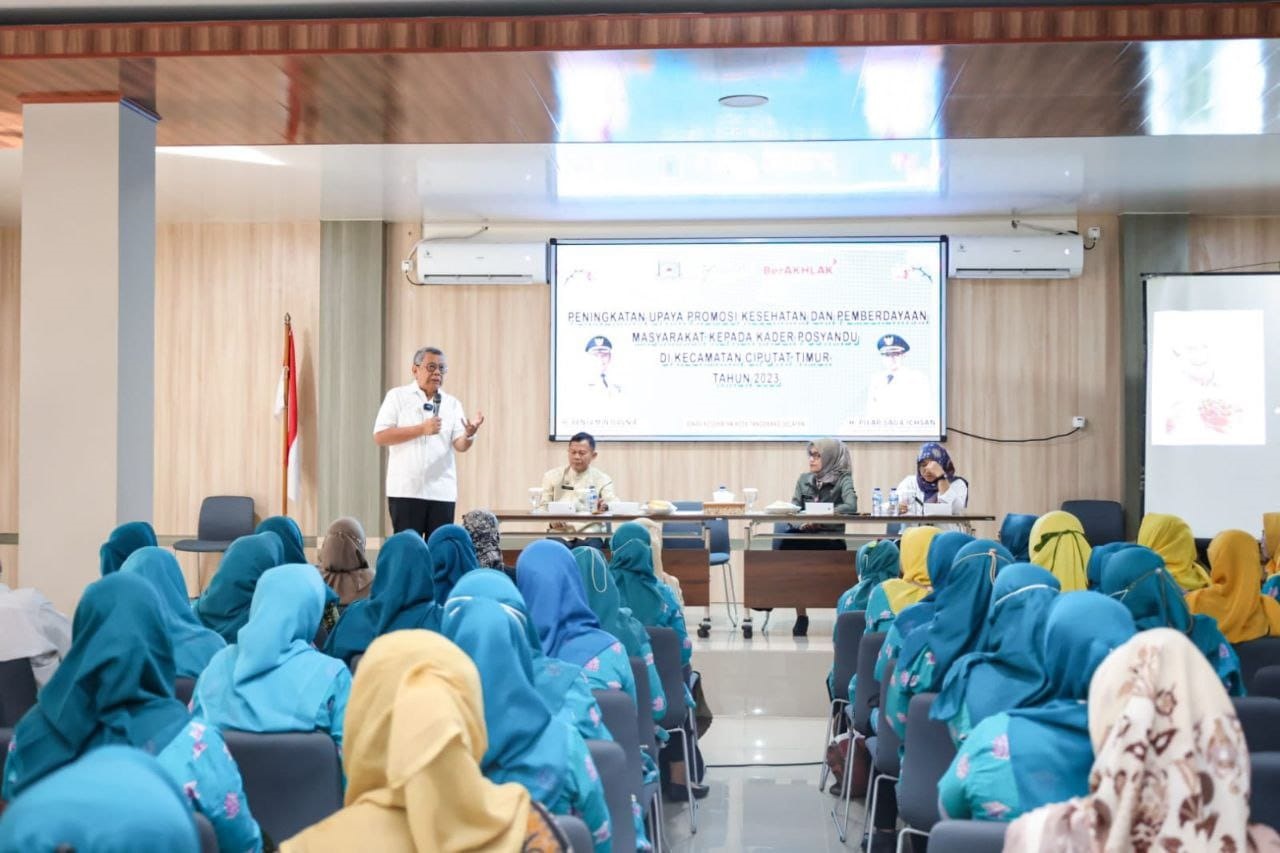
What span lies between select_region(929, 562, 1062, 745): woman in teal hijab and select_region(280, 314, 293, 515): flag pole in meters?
7.65

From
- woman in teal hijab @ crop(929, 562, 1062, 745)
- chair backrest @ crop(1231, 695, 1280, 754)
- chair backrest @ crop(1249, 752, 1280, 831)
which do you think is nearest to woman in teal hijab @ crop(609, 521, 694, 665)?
woman in teal hijab @ crop(929, 562, 1062, 745)

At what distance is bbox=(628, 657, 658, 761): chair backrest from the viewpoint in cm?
390

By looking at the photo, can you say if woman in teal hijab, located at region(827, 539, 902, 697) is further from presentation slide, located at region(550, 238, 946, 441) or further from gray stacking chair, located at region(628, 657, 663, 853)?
presentation slide, located at region(550, 238, 946, 441)

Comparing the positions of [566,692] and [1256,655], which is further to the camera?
[1256,655]

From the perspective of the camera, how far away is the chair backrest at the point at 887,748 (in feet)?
13.0

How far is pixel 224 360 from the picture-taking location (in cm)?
1061

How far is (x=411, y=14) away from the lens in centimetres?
522

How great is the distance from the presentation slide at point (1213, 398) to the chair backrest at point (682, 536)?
3753 mm

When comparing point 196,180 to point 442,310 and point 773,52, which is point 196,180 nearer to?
point 442,310

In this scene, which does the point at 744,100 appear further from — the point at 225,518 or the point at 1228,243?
the point at 225,518

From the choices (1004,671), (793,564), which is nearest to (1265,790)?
(1004,671)

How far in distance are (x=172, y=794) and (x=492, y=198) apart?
843cm

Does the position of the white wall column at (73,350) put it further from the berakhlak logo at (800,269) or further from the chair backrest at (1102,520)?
the chair backrest at (1102,520)

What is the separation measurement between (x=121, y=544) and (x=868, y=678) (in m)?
2.89
